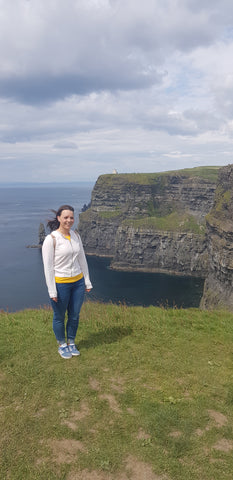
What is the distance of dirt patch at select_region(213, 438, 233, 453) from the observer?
202 inches

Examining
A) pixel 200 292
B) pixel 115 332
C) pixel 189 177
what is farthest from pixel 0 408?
pixel 189 177

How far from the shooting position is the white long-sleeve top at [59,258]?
7.49 meters

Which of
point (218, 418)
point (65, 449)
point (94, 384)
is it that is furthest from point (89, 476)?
point (218, 418)

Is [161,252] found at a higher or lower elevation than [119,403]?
lower

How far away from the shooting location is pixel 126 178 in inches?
6309

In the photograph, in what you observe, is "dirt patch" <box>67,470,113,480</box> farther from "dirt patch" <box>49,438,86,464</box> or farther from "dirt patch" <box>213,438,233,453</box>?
"dirt patch" <box>213,438,233,453</box>

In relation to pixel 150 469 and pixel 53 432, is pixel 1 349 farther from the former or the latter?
pixel 150 469

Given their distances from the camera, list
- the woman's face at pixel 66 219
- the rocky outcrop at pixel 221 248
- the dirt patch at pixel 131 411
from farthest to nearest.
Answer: the rocky outcrop at pixel 221 248 < the woman's face at pixel 66 219 < the dirt patch at pixel 131 411

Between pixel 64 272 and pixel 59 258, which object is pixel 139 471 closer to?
pixel 64 272

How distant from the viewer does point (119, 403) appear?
6336 millimetres

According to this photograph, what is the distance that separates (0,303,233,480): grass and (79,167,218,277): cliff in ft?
363

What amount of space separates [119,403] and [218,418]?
1.97 metres

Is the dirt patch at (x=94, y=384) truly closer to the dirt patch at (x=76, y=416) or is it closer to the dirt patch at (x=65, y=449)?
the dirt patch at (x=76, y=416)

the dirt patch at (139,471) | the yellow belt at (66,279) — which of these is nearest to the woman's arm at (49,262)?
the yellow belt at (66,279)
